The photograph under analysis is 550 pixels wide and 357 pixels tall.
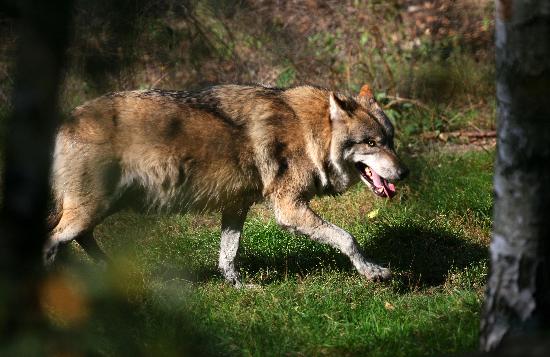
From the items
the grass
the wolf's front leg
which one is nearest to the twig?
the grass

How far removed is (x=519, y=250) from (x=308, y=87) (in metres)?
3.59

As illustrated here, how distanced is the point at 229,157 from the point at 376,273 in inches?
60.6

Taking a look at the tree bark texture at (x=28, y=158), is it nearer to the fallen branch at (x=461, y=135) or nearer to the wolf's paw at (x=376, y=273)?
the wolf's paw at (x=376, y=273)

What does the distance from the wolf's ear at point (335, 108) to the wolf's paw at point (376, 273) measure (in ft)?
4.43

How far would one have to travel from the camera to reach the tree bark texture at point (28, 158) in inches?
76.2

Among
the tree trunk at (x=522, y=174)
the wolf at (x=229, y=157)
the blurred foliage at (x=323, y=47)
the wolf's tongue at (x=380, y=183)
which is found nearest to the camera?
the tree trunk at (x=522, y=174)

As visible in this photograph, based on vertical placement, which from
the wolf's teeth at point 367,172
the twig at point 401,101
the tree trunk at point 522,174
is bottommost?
the twig at point 401,101

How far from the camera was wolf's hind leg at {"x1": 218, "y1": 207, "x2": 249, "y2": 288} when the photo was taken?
657 cm

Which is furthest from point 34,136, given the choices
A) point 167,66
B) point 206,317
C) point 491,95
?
point 491,95

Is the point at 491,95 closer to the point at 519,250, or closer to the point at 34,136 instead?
the point at 519,250

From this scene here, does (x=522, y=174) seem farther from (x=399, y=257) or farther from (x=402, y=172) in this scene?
(x=399, y=257)

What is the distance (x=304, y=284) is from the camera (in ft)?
20.0

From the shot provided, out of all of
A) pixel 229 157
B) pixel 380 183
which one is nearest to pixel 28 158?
pixel 229 157

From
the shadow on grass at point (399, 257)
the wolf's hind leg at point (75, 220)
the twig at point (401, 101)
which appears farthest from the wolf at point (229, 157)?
the twig at point (401, 101)
